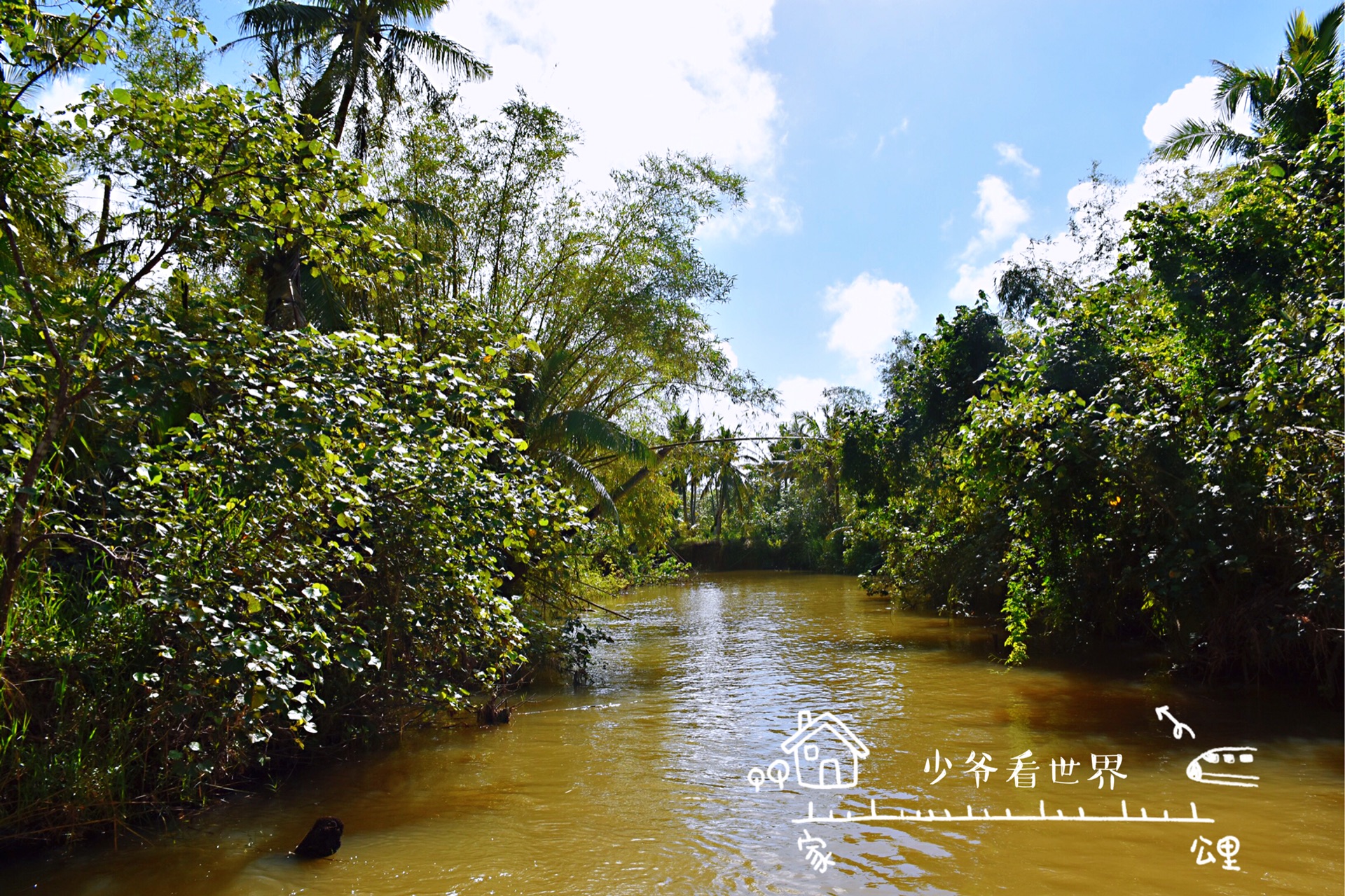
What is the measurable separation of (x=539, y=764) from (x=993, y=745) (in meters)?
3.68

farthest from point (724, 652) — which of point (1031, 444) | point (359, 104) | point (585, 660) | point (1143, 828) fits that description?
point (359, 104)

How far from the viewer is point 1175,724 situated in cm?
721

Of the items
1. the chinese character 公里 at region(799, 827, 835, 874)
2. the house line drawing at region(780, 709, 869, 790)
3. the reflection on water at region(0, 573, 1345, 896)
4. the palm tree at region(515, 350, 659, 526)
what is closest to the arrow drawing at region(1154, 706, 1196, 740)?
the reflection on water at region(0, 573, 1345, 896)

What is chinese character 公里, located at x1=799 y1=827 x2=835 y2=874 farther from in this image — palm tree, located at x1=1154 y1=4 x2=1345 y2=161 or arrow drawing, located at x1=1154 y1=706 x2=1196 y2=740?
palm tree, located at x1=1154 y1=4 x2=1345 y2=161

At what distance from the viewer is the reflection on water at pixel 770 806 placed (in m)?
4.40

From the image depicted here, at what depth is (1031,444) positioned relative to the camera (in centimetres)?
852

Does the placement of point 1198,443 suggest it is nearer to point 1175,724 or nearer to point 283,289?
point 1175,724

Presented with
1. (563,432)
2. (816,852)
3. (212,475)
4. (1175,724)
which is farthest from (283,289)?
(1175,724)

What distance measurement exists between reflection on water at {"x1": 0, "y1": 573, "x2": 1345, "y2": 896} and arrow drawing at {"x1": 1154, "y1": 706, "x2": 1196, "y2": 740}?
62 mm

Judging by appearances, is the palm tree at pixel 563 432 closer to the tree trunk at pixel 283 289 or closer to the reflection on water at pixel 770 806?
the tree trunk at pixel 283 289

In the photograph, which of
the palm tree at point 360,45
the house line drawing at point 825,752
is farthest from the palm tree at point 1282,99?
the palm tree at point 360,45

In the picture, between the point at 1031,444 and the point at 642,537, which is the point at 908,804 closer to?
the point at 1031,444

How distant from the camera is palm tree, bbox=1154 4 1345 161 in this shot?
10719 mm

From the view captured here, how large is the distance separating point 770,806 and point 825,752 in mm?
1526
